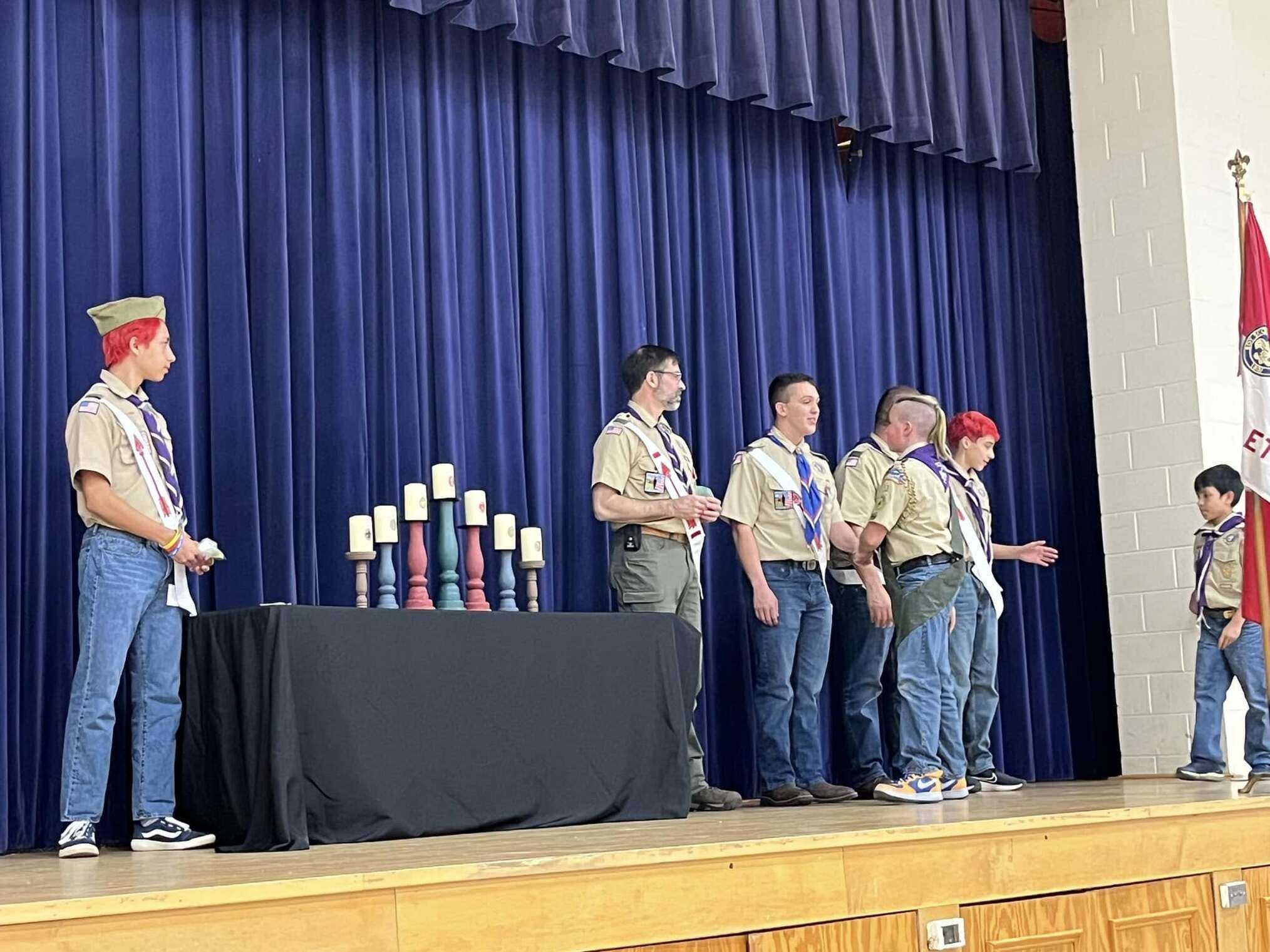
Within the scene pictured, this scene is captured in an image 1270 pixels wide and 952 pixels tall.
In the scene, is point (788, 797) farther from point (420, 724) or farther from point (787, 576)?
point (420, 724)

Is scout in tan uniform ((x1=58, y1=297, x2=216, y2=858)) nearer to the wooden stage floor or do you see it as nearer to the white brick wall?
the wooden stage floor

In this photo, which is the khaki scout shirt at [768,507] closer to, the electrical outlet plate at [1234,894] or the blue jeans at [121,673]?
the electrical outlet plate at [1234,894]

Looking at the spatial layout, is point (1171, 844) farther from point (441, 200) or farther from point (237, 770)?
point (441, 200)

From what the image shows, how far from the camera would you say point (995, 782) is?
220 inches

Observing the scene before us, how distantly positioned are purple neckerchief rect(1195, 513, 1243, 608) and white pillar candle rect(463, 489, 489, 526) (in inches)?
112

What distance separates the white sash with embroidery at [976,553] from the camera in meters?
4.97

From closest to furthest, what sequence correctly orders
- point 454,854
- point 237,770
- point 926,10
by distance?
1. point 454,854
2. point 237,770
3. point 926,10

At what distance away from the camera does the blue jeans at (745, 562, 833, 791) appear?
5.05 m

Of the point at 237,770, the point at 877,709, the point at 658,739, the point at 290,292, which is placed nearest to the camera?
the point at 237,770

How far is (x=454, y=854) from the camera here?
2893 mm

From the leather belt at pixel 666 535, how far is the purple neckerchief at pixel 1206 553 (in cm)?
220

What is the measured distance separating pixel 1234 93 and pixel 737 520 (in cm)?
348

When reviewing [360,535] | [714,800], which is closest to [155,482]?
[360,535]

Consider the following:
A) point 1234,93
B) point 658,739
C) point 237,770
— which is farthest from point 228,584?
point 1234,93
